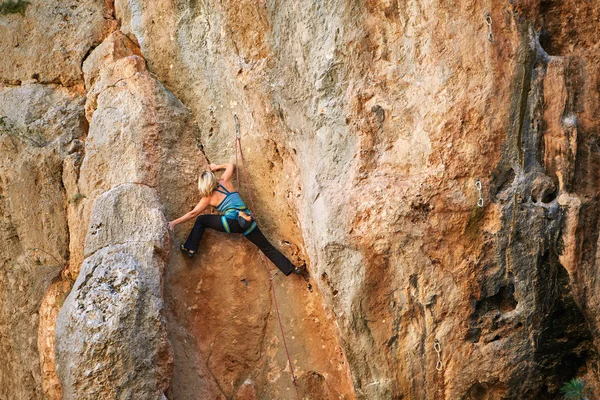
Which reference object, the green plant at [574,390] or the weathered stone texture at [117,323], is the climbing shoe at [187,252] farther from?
the green plant at [574,390]

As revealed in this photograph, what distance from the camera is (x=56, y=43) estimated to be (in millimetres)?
9477

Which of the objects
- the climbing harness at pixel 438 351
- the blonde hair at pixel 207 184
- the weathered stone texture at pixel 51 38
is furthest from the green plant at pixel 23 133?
the climbing harness at pixel 438 351

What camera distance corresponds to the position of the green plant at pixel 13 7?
31.6ft

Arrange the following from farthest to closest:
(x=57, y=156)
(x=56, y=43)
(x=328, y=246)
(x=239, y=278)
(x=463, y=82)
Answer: (x=56, y=43)
(x=57, y=156)
(x=239, y=278)
(x=328, y=246)
(x=463, y=82)

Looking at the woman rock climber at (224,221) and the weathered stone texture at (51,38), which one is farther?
the weathered stone texture at (51,38)

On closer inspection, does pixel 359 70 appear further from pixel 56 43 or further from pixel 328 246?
pixel 56 43

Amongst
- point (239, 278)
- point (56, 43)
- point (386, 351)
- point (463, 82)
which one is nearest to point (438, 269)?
point (386, 351)

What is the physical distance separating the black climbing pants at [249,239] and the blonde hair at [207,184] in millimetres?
272

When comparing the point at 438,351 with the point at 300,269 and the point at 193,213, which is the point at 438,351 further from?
the point at 193,213

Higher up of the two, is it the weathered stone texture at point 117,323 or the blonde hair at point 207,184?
the blonde hair at point 207,184

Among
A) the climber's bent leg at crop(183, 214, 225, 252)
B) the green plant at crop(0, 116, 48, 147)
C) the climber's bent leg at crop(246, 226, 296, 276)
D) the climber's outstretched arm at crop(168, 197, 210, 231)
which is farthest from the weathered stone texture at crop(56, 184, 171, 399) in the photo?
the green plant at crop(0, 116, 48, 147)

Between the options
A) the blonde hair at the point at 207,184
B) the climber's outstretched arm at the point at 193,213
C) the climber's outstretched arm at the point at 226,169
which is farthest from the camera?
the climber's outstretched arm at the point at 226,169

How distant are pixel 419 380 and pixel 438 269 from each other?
1130 millimetres

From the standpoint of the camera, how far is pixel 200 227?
766 cm
